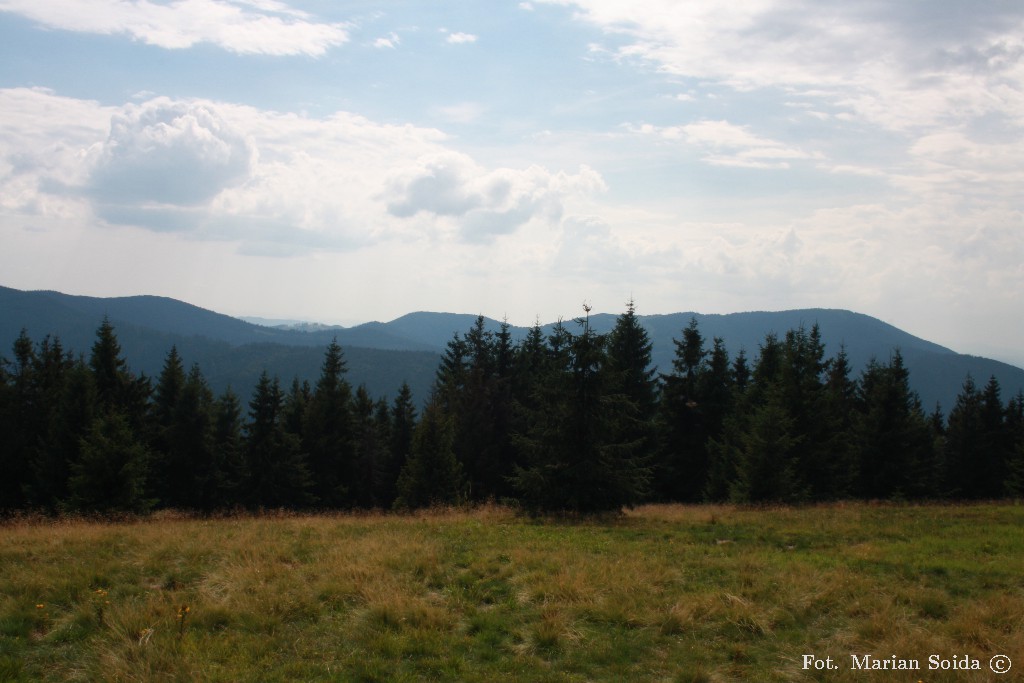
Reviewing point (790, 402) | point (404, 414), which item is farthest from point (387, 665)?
point (404, 414)

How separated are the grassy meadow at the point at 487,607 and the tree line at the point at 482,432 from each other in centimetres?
879

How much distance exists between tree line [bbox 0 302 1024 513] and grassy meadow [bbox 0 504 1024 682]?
28.9 feet

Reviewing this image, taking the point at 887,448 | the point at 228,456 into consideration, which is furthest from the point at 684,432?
the point at 228,456

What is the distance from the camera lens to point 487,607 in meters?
8.69

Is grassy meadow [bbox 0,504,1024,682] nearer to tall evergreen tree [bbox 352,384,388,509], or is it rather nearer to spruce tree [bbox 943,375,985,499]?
tall evergreen tree [bbox 352,384,388,509]

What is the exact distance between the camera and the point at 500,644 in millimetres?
7434

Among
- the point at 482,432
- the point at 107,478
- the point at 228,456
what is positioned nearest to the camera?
the point at 107,478

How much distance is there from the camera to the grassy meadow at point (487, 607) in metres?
6.74

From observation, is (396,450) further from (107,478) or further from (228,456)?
(107,478)

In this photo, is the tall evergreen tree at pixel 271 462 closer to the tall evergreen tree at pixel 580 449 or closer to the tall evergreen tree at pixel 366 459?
the tall evergreen tree at pixel 366 459

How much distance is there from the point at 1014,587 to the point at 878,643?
4328 mm

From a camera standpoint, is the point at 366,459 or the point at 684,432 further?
the point at 366,459

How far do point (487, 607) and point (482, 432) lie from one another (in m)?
32.0

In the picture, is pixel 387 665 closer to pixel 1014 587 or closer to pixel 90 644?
pixel 90 644
